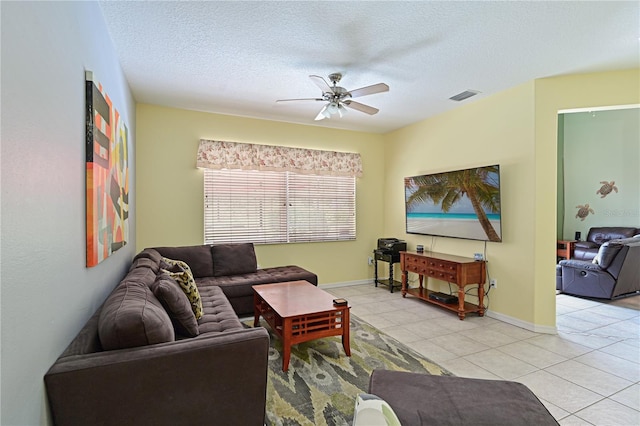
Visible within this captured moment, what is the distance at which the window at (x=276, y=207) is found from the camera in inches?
181

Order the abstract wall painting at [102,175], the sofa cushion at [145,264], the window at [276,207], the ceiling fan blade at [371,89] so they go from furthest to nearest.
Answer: the window at [276,207], the ceiling fan blade at [371,89], the sofa cushion at [145,264], the abstract wall painting at [102,175]

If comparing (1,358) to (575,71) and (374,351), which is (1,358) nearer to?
(374,351)

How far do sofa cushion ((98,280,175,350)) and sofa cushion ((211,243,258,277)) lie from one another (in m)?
2.40

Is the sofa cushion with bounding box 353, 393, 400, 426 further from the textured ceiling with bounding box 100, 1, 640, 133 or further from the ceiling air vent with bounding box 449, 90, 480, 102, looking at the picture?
the ceiling air vent with bounding box 449, 90, 480, 102

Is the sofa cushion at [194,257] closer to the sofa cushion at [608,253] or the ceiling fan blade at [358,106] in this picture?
the ceiling fan blade at [358,106]

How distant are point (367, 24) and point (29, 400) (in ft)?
9.26

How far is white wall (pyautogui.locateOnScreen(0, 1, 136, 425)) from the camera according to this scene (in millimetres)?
945

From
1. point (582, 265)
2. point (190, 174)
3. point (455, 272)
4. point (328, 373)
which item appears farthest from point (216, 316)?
point (582, 265)

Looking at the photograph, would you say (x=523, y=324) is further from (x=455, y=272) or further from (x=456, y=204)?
(x=456, y=204)

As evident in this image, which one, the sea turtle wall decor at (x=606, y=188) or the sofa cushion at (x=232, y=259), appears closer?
the sofa cushion at (x=232, y=259)

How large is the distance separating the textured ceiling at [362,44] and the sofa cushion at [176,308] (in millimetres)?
1954

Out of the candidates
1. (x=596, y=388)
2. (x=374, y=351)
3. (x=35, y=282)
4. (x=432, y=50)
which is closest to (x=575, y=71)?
(x=432, y=50)

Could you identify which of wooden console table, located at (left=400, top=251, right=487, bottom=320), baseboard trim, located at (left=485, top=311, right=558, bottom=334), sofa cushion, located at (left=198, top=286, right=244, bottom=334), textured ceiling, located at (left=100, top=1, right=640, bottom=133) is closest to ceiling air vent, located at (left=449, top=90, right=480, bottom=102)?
textured ceiling, located at (left=100, top=1, right=640, bottom=133)

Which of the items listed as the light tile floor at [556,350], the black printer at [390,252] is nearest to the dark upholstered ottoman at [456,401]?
the light tile floor at [556,350]
